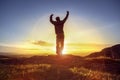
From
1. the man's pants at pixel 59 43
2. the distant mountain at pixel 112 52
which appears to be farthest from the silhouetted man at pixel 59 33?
the distant mountain at pixel 112 52

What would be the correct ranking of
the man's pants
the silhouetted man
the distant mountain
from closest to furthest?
the silhouetted man < the man's pants < the distant mountain

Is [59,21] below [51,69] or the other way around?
the other way around

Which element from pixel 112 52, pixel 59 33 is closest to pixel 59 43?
pixel 59 33

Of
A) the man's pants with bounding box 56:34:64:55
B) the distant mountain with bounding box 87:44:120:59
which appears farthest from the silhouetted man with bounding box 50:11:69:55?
the distant mountain with bounding box 87:44:120:59

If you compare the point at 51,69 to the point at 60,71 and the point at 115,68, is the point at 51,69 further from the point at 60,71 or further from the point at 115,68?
the point at 115,68

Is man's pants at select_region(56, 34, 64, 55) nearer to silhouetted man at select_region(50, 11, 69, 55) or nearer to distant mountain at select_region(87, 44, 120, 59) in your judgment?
silhouetted man at select_region(50, 11, 69, 55)

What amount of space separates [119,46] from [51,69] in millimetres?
22243

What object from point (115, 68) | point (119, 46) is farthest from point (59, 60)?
point (119, 46)

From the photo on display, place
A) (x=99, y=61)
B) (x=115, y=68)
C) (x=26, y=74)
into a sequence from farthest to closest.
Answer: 1. (x=99, y=61)
2. (x=115, y=68)
3. (x=26, y=74)

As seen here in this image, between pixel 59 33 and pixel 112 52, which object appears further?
pixel 112 52

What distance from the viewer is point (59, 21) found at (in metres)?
19.9

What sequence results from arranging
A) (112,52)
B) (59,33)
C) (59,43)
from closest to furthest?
(59,33) → (59,43) → (112,52)

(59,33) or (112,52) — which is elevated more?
(59,33)

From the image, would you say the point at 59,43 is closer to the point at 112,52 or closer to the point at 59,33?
the point at 59,33
